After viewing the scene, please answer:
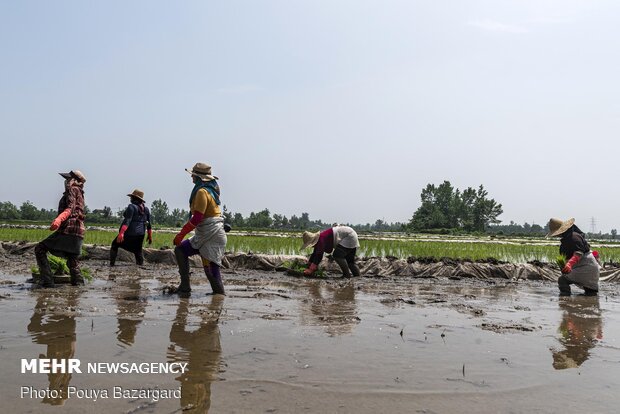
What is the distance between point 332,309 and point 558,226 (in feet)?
13.5

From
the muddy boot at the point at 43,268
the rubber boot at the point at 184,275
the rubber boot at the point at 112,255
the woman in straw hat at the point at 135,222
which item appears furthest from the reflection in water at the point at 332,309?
the rubber boot at the point at 112,255

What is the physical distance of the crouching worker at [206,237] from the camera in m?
5.54

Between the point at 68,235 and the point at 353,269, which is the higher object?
the point at 68,235

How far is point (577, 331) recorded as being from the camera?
165 inches

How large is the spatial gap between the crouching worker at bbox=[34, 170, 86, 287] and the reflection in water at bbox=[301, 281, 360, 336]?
2.86m

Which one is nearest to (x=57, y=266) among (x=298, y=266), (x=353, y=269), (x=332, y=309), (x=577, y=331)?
(x=332, y=309)

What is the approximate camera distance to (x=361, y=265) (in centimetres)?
934

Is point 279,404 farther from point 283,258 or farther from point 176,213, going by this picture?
point 176,213

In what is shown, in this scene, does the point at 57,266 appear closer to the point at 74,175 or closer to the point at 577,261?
the point at 74,175

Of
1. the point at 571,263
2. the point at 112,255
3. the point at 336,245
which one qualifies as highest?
the point at 336,245

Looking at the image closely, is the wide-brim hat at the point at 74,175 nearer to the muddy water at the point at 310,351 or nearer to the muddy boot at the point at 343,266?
the muddy water at the point at 310,351

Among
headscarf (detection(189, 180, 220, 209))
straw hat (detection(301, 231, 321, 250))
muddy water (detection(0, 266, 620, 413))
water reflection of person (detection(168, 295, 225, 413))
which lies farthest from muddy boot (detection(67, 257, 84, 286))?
straw hat (detection(301, 231, 321, 250))

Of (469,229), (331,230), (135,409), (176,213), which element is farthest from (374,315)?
(176,213)

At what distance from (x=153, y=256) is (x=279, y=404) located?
8.55 meters
